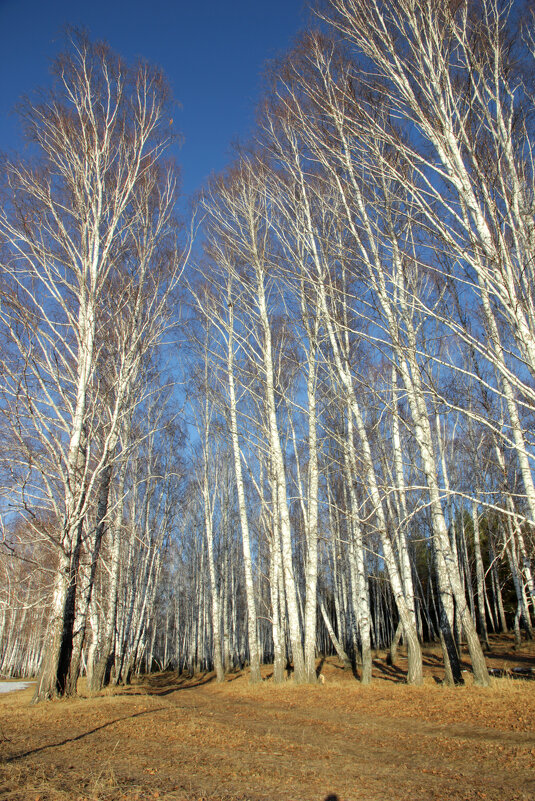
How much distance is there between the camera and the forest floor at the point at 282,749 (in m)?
3.08

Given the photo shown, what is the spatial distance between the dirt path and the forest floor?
1 cm

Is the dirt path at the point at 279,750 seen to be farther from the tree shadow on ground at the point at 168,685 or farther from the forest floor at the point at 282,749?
the tree shadow on ground at the point at 168,685

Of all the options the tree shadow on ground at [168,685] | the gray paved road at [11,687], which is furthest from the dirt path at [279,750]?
the gray paved road at [11,687]

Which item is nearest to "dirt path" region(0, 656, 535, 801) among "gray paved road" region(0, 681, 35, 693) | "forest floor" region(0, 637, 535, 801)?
"forest floor" region(0, 637, 535, 801)

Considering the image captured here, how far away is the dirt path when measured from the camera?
3.08 meters

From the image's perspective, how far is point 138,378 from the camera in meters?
11.4

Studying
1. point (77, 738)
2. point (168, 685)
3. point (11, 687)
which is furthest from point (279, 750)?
point (11, 687)

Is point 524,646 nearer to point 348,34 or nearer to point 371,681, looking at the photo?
point 371,681

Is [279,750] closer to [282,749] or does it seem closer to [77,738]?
[282,749]

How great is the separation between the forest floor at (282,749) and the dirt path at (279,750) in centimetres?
1

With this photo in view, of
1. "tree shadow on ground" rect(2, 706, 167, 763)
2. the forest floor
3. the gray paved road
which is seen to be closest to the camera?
the forest floor

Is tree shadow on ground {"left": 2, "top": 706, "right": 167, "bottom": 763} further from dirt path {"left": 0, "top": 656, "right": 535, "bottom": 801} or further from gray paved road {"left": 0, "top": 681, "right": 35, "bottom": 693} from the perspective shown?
gray paved road {"left": 0, "top": 681, "right": 35, "bottom": 693}

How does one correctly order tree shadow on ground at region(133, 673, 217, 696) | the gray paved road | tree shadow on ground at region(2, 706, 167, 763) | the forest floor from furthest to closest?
1. the gray paved road
2. tree shadow on ground at region(133, 673, 217, 696)
3. tree shadow on ground at region(2, 706, 167, 763)
4. the forest floor

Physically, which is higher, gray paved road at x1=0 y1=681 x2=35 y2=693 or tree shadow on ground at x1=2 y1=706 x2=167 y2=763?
tree shadow on ground at x1=2 y1=706 x2=167 y2=763
